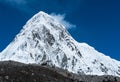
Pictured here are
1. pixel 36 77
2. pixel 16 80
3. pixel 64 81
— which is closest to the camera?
pixel 16 80

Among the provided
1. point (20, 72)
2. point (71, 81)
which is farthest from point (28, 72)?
point (71, 81)

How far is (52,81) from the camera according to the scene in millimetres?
129375

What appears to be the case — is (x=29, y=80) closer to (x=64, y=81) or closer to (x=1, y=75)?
(x=1, y=75)

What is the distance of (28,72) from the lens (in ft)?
438

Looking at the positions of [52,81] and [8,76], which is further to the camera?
[52,81]

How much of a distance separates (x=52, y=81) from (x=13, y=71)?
527 inches

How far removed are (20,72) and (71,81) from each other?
84.4 ft

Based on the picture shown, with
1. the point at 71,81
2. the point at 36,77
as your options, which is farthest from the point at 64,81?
the point at 36,77

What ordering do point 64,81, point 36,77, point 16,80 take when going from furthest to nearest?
1. point 64,81
2. point 36,77
3. point 16,80

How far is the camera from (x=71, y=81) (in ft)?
486

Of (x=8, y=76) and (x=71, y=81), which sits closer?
(x=8, y=76)

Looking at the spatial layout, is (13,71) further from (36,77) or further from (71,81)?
(71,81)

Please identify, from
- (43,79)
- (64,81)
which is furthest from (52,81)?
(64,81)

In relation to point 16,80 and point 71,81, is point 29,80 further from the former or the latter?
point 71,81
